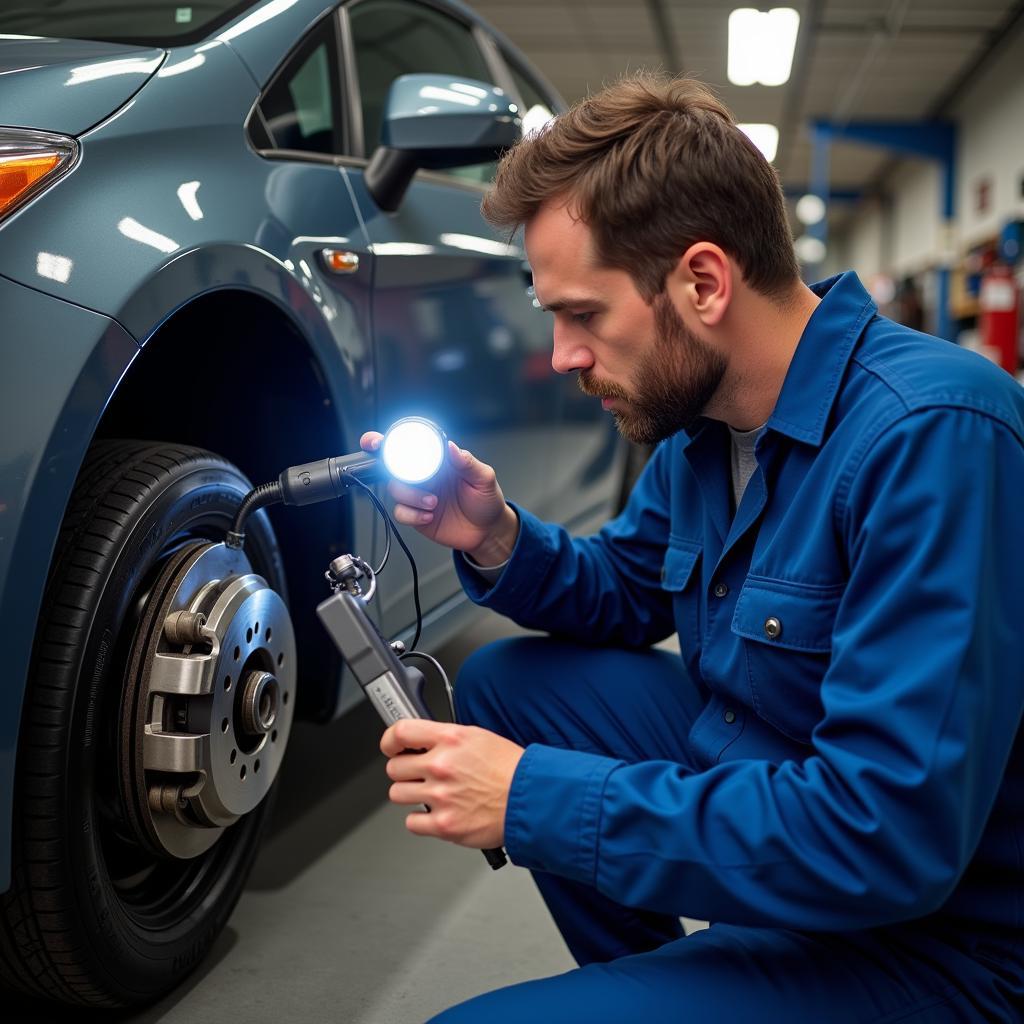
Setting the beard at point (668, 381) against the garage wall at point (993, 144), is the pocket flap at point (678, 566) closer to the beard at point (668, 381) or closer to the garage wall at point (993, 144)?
the beard at point (668, 381)

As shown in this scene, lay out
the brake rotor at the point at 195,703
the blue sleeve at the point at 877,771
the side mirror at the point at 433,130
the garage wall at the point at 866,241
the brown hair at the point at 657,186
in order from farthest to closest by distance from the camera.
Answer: the garage wall at the point at 866,241 → the side mirror at the point at 433,130 → the brake rotor at the point at 195,703 → the brown hair at the point at 657,186 → the blue sleeve at the point at 877,771

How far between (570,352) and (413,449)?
199mm

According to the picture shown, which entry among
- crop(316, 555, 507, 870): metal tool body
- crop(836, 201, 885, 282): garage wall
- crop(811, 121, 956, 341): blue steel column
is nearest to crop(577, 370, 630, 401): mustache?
crop(316, 555, 507, 870): metal tool body

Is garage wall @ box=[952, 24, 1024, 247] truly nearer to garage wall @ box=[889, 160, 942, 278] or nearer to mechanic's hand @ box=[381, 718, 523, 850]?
garage wall @ box=[889, 160, 942, 278]

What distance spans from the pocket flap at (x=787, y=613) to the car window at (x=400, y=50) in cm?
106

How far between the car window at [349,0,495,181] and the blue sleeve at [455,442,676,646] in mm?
747

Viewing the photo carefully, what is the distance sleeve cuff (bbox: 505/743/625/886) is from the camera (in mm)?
930

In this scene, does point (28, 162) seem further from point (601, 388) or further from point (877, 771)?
point (877, 771)

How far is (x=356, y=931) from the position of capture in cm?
154

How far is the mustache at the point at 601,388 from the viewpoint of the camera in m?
1.15

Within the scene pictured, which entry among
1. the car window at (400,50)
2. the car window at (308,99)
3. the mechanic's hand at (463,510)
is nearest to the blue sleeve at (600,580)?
the mechanic's hand at (463,510)

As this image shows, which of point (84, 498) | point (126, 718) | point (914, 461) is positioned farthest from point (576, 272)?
point (126, 718)

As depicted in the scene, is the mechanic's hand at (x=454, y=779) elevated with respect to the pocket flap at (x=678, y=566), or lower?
lower

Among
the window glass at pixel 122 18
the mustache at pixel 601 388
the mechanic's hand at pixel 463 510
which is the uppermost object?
the window glass at pixel 122 18
